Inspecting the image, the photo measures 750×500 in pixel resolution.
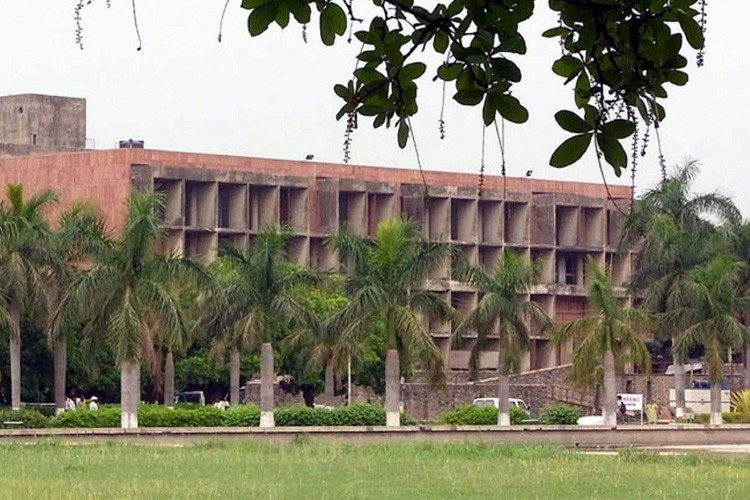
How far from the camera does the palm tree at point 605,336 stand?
4981cm

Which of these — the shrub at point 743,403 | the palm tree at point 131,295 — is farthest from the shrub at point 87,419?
the shrub at point 743,403

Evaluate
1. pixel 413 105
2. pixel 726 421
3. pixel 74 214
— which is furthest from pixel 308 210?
pixel 413 105

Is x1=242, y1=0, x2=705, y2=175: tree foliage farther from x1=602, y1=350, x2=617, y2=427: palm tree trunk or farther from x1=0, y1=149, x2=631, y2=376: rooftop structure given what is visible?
x1=0, y1=149, x2=631, y2=376: rooftop structure

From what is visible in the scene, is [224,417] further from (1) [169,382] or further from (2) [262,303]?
(1) [169,382]

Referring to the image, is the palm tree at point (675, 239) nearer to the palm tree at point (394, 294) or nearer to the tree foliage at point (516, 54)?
the palm tree at point (394, 294)

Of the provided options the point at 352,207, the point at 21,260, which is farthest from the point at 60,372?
the point at 352,207

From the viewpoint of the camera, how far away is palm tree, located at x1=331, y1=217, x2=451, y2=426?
151ft

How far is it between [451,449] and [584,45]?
3400 centimetres

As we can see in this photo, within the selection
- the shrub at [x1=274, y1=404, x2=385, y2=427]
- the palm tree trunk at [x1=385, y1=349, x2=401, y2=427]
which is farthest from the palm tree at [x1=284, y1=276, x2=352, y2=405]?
the shrub at [x1=274, y1=404, x2=385, y2=427]

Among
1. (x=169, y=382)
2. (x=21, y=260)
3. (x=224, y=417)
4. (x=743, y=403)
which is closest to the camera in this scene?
(x=224, y=417)

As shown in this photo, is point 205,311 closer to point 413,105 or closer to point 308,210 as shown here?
point 308,210

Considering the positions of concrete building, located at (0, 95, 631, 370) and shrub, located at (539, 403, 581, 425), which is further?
concrete building, located at (0, 95, 631, 370)

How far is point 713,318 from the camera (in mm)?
54656

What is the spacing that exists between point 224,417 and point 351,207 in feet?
119
